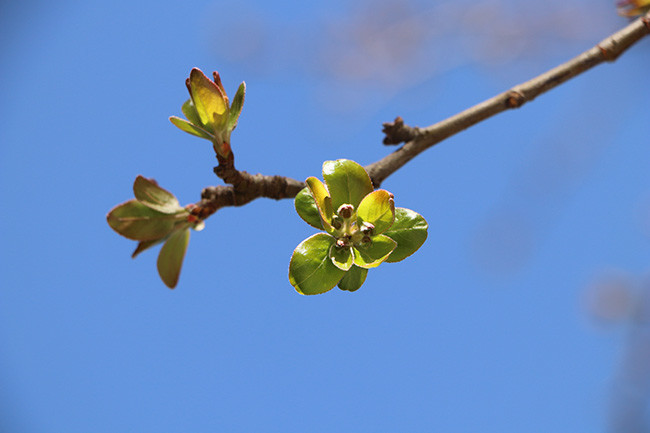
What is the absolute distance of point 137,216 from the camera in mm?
846

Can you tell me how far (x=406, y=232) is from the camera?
74 centimetres

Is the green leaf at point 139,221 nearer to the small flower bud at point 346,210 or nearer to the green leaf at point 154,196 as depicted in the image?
the green leaf at point 154,196

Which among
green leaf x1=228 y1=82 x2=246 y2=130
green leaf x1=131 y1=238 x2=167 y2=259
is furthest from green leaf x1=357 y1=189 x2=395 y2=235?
green leaf x1=131 y1=238 x2=167 y2=259

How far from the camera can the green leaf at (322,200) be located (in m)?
0.69

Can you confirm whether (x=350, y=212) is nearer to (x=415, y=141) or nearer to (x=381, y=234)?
(x=381, y=234)

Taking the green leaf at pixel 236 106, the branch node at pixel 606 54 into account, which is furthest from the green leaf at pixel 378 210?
the branch node at pixel 606 54

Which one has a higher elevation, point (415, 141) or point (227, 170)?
point (415, 141)

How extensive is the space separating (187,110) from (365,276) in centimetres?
37

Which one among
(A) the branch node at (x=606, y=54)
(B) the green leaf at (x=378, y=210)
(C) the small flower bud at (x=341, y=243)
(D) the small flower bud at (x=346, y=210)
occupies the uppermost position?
(A) the branch node at (x=606, y=54)

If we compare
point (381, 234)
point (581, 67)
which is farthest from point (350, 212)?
point (581, 67)

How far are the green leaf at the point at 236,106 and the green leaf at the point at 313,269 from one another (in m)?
0.23

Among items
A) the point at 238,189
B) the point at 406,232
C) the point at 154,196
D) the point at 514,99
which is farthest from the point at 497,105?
the point at 154,196

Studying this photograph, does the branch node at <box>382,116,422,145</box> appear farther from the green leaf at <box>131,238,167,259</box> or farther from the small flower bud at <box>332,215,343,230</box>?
the green leaf at <box>131,238,167,259</box>

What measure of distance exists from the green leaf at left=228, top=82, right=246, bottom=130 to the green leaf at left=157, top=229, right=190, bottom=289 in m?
0.21
